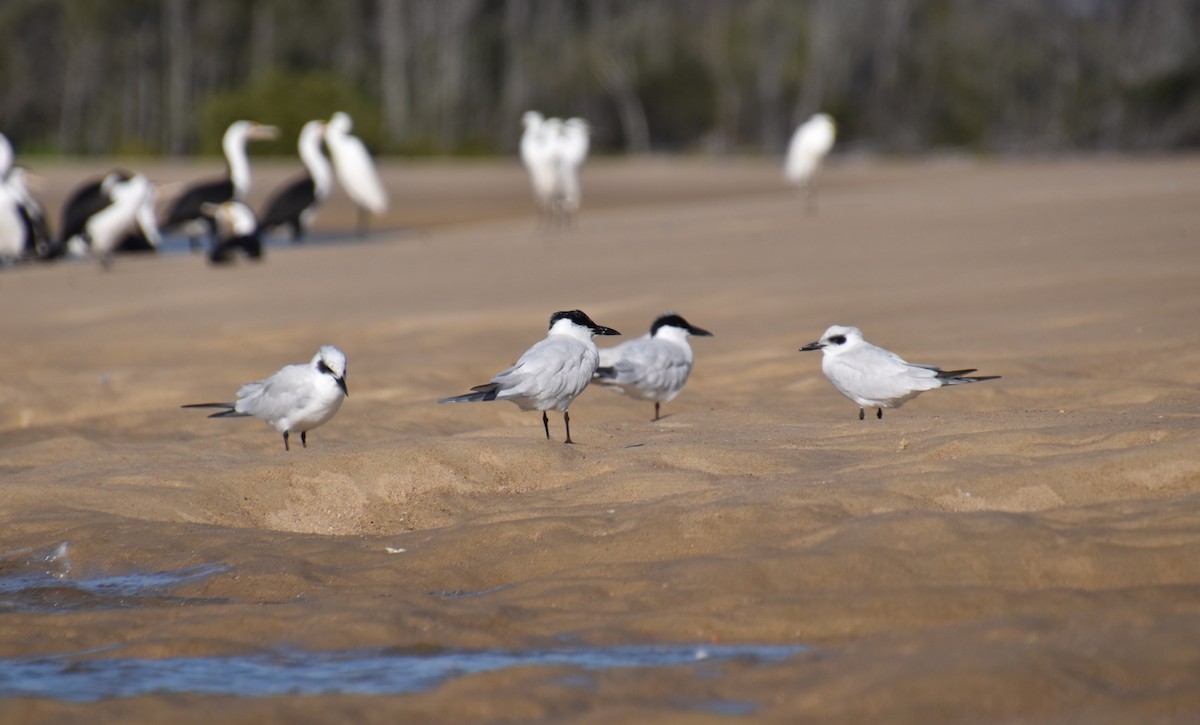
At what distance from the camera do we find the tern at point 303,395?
743 centimetres

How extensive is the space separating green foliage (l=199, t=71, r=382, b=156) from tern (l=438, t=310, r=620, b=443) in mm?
37725

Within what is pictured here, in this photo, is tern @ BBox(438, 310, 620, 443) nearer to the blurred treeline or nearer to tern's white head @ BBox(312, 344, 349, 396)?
tern's white head @ BBox(312, 344, 349, 396)

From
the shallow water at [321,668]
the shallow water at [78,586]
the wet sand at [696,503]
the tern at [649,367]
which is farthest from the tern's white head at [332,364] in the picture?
the shallow water at [321,668]

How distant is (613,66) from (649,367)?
50429 millimetres

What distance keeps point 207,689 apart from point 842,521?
2.27 m

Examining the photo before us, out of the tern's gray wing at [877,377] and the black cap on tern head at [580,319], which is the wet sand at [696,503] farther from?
the black cap on tern head at [580,319]

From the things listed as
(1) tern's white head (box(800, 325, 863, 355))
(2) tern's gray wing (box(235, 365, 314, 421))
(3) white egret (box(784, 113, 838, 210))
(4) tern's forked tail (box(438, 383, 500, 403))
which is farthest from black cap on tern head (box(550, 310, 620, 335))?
(3) white egret (box(784, 113, 838, 210))

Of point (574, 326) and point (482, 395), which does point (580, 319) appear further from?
point (482, 395)

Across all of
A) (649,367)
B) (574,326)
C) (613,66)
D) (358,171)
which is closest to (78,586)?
(574,326)

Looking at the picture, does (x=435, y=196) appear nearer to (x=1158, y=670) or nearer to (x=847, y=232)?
(x=847, y=232)

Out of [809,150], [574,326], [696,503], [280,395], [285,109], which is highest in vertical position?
[285,109]

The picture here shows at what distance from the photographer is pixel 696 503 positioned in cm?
584

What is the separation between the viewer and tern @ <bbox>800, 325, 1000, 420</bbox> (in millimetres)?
7215

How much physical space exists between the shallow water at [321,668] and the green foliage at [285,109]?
40.3 meters
